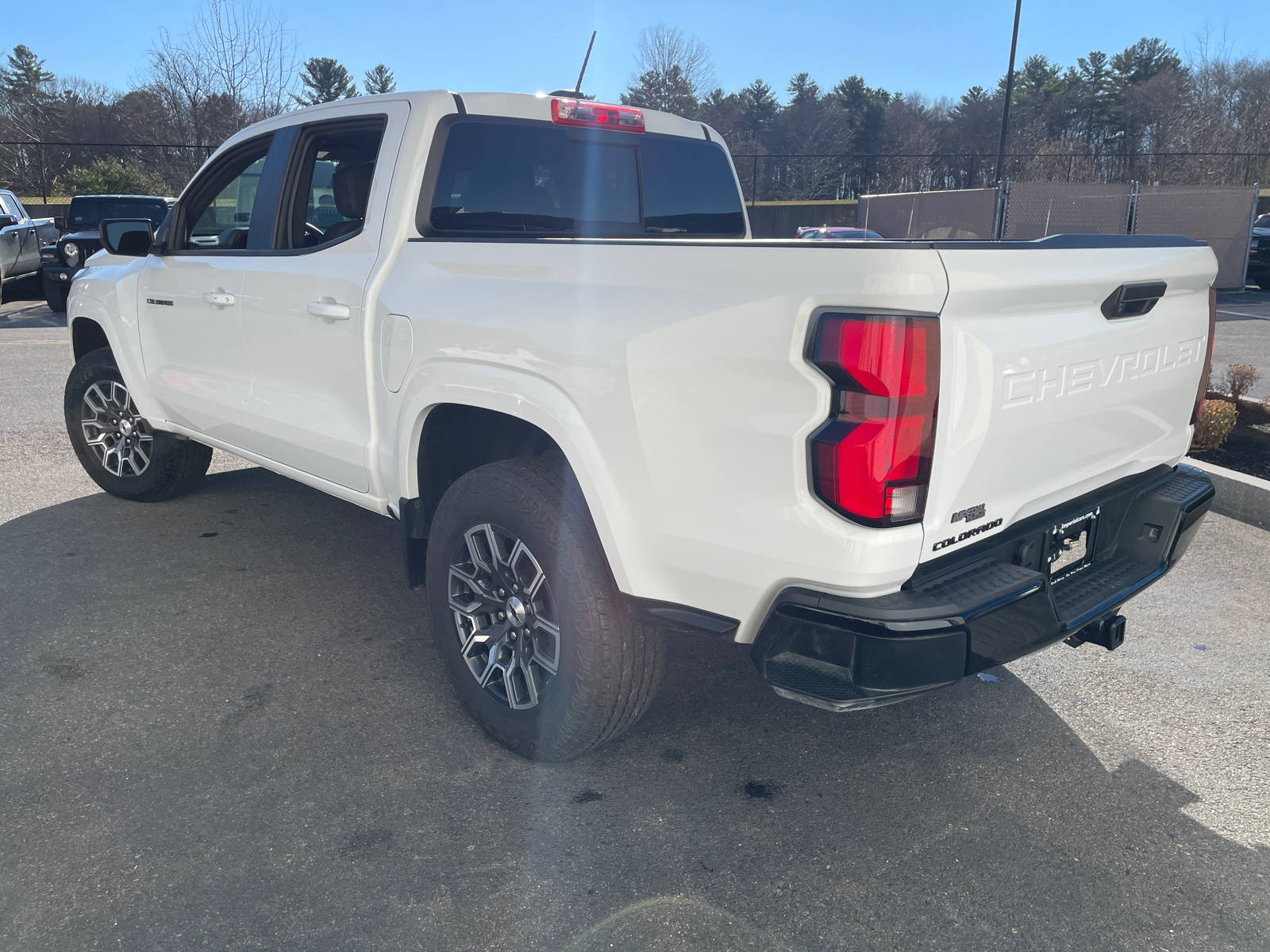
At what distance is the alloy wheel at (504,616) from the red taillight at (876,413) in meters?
1.01

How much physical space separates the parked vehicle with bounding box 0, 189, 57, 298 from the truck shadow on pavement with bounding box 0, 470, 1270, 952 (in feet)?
42.0

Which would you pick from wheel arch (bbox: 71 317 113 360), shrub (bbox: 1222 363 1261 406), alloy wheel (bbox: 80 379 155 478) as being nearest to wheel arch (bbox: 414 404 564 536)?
alloy wheel (bbox: 80 379 155 478)

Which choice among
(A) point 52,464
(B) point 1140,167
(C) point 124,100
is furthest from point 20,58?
(A) point 52,464

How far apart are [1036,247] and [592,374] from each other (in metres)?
1.11

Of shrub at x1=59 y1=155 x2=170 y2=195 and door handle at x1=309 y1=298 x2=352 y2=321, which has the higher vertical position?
shrub at x1=59 y1=155 x2=170 y2=195

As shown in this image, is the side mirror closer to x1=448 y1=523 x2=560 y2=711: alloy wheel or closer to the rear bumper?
x1=448 y1=523 x2=560 y2=711: alloy wheel

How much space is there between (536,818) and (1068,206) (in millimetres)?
19549

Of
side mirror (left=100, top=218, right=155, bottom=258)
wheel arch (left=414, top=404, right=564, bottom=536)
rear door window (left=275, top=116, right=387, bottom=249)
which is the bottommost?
wheel arch (left=414, top=404, right=564, bottom=536)

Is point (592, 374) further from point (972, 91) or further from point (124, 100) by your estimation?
point (972, 91)

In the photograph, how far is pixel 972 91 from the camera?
7750 centimetres

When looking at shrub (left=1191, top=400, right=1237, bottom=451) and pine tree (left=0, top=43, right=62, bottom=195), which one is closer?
shrub (left=1191, top=400, right=1237, bottom=451)

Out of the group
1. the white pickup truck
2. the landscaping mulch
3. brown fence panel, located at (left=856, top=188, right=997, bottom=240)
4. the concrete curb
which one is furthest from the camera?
brown fence panel, located at (left=856, top=188, right=997, bottom=240)

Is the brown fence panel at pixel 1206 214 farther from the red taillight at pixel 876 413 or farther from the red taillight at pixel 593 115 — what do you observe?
the red taillight at pixel 876 413

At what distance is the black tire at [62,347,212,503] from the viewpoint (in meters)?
5.20
